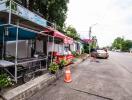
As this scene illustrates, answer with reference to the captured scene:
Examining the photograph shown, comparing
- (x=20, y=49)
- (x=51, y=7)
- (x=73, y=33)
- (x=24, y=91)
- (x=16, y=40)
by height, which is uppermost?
(x=51, y=7)

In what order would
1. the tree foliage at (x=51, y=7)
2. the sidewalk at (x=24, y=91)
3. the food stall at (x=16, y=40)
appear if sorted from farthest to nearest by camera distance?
the tree foliage at (x=51, y=7) < the food stall at (x=16, y=40) < the sidewalk at (x=24, y=91)

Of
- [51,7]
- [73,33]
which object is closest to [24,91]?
[51,7]

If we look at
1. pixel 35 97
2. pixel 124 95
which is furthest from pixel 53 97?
pixel 124 95

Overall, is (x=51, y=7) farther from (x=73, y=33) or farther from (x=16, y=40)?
(x=73, y=33)

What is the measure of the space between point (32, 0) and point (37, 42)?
6.11 m

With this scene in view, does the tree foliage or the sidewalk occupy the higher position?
the tree foliage

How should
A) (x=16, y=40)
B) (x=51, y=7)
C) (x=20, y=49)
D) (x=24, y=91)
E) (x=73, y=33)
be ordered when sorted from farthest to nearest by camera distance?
1. (x=73, y=33)
2. (x=51, y=7)
3. (x=20, y=49)
4. (x=16, y=40)
5. (x=24, y=91)

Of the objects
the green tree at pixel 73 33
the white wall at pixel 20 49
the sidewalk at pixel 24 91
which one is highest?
the green tree at pixel 73 33

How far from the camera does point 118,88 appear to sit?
28.5ft

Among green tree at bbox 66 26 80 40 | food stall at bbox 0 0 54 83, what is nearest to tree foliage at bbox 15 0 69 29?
food stall at bbox 0 0 54 83

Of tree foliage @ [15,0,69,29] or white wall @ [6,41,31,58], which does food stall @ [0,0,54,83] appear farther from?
tree foliage @ [15,0,69,29]

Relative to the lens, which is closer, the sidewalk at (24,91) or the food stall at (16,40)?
the sidewalk at (24,91)

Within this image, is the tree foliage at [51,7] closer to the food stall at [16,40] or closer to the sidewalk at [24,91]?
the food stall at [16,40]

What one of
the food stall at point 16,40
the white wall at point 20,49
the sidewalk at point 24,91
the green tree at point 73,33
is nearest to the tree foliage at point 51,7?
the white wall at point 20,49
